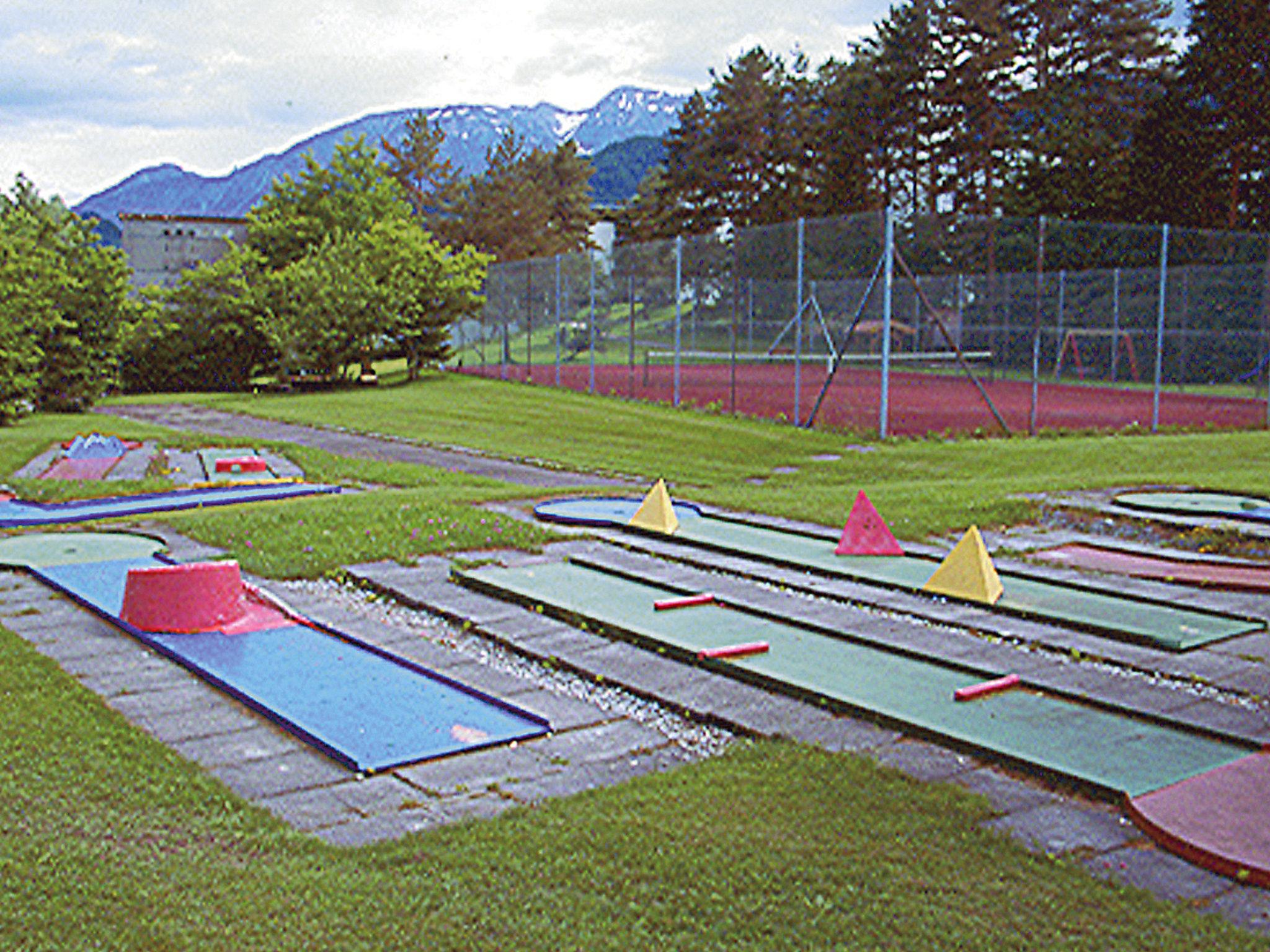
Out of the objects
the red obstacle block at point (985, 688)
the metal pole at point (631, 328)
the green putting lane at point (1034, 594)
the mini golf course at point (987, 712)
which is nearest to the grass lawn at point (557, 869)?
the mini golf course at point (987, 712)

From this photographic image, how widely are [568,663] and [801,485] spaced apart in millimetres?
7115

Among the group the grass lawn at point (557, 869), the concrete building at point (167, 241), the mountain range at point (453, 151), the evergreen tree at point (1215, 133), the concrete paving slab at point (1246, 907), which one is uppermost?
the mountain range at point (453, 151)

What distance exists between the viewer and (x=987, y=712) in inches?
193

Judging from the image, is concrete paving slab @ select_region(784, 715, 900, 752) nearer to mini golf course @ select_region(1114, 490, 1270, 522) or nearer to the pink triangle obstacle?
the pink triangle obstacle

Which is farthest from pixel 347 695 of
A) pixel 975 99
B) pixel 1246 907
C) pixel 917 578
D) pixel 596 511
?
pixel 975 99

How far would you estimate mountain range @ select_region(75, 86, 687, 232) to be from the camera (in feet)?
200

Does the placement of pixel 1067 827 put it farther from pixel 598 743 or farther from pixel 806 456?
pixel 806 456

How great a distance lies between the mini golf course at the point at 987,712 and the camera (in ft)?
12.4

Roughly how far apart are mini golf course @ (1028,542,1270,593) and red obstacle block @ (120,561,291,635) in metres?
5.16

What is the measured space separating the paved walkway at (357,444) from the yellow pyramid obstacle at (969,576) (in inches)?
211

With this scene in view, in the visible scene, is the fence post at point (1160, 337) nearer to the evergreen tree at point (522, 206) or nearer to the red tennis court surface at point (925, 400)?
the red tennis court surface at point (925, 400)

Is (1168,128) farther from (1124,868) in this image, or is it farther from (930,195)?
(1124,868)

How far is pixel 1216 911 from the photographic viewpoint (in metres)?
3.14

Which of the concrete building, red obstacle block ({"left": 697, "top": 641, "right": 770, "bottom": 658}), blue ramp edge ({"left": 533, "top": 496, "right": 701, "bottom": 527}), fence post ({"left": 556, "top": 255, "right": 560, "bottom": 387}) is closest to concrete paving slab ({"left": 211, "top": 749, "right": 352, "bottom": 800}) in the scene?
red obstacle block ({"left": 697, "top": 641, "right": 770, "bottom": 658})
